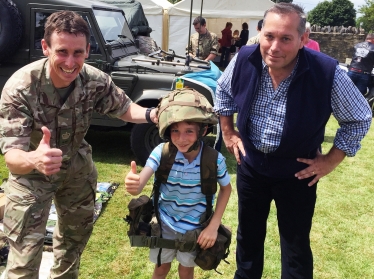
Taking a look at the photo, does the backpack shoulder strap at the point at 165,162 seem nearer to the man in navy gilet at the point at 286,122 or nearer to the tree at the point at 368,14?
the man in navy gilet at the point at 286,122

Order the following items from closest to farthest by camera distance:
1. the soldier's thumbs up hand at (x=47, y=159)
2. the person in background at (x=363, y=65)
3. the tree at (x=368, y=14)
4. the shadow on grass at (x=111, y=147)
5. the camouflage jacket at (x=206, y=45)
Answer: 1. the soldier's thumbs up hand at (x=47, y=159)
2. the shadow on grass at (x=111, y=147)
3. the camouflage jacket at (x=206, y=45)
4. the person in background at (x=363, y=65)
5. the tree at (x=368, y=14)

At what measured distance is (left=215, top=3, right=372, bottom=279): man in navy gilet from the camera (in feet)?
6.28

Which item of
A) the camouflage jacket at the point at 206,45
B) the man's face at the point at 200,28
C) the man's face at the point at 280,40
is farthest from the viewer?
the camouflage jacket at the point at 206,45

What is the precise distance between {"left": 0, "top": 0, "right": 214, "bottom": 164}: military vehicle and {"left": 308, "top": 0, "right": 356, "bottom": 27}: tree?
1353 inches

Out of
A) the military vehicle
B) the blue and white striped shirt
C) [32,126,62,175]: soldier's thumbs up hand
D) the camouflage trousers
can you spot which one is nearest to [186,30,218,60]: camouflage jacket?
the military vehicle

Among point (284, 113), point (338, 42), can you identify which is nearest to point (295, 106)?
point (284, 113)

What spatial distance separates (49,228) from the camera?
3.18 meters

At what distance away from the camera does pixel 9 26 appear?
4.41 metres

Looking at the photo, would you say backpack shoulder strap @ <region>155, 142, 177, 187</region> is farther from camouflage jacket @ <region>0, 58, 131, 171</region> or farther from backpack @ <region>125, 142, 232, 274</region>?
camouflage jacket @ <region>0, 58, 131, 171</region>

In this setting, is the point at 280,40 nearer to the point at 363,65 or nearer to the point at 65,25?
the point at 65,25

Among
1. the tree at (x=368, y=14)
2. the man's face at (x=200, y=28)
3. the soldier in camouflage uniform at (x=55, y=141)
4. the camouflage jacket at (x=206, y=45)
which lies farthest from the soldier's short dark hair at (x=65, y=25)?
the tree at (x=368, y=14)

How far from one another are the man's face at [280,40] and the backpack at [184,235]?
22.8 inches

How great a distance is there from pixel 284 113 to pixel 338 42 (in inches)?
713

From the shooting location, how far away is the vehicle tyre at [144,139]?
4.69m
